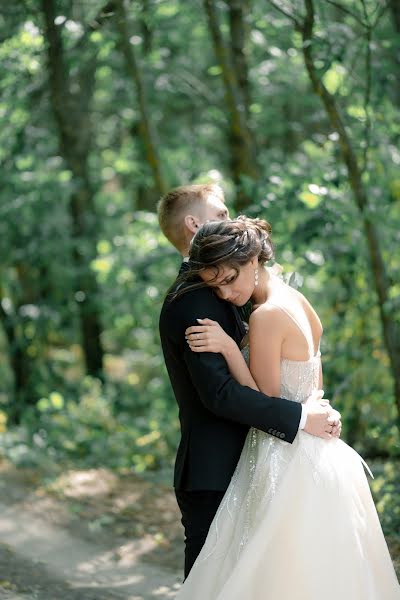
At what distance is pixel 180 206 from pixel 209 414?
3.22 ft

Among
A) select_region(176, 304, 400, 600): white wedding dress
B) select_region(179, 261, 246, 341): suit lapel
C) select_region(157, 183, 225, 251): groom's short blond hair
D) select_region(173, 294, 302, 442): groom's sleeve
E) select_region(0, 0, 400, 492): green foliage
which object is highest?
select_region(0, 0, 400, 492): green foliage

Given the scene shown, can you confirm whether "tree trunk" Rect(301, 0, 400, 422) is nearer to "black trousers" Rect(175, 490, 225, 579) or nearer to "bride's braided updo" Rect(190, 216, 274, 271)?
"bride's braided updo" Rect(190, 216, 274, 271)

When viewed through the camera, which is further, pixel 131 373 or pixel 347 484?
pixel 131 373

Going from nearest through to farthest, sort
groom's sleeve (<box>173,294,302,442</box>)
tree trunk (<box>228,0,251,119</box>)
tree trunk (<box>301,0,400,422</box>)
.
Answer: groom's sleeve (<box>173,294,302,442</box>) → tree trunk (<box>301,0,400,422</box>) → tree trunk (<box>228,0,251,119</box>)

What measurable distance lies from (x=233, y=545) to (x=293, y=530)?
0.26m

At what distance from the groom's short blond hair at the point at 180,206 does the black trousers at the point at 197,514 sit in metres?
1.15

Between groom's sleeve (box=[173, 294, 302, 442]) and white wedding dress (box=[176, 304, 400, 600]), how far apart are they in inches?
5.0

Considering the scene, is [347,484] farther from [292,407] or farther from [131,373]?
[131,373]

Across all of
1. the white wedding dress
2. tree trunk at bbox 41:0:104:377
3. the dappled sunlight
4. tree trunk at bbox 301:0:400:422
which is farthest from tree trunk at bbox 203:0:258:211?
the white wedding dress

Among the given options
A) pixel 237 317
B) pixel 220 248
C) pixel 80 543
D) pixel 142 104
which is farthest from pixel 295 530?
pixel 142 104

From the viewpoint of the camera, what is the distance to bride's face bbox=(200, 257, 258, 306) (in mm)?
3344

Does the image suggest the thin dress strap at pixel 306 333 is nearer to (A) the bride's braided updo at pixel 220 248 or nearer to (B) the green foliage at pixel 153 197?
(A) the bride's braided updo at pixel 220 248


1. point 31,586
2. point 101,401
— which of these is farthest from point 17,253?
point 31,586

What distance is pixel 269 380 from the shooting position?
3396 millimetres
